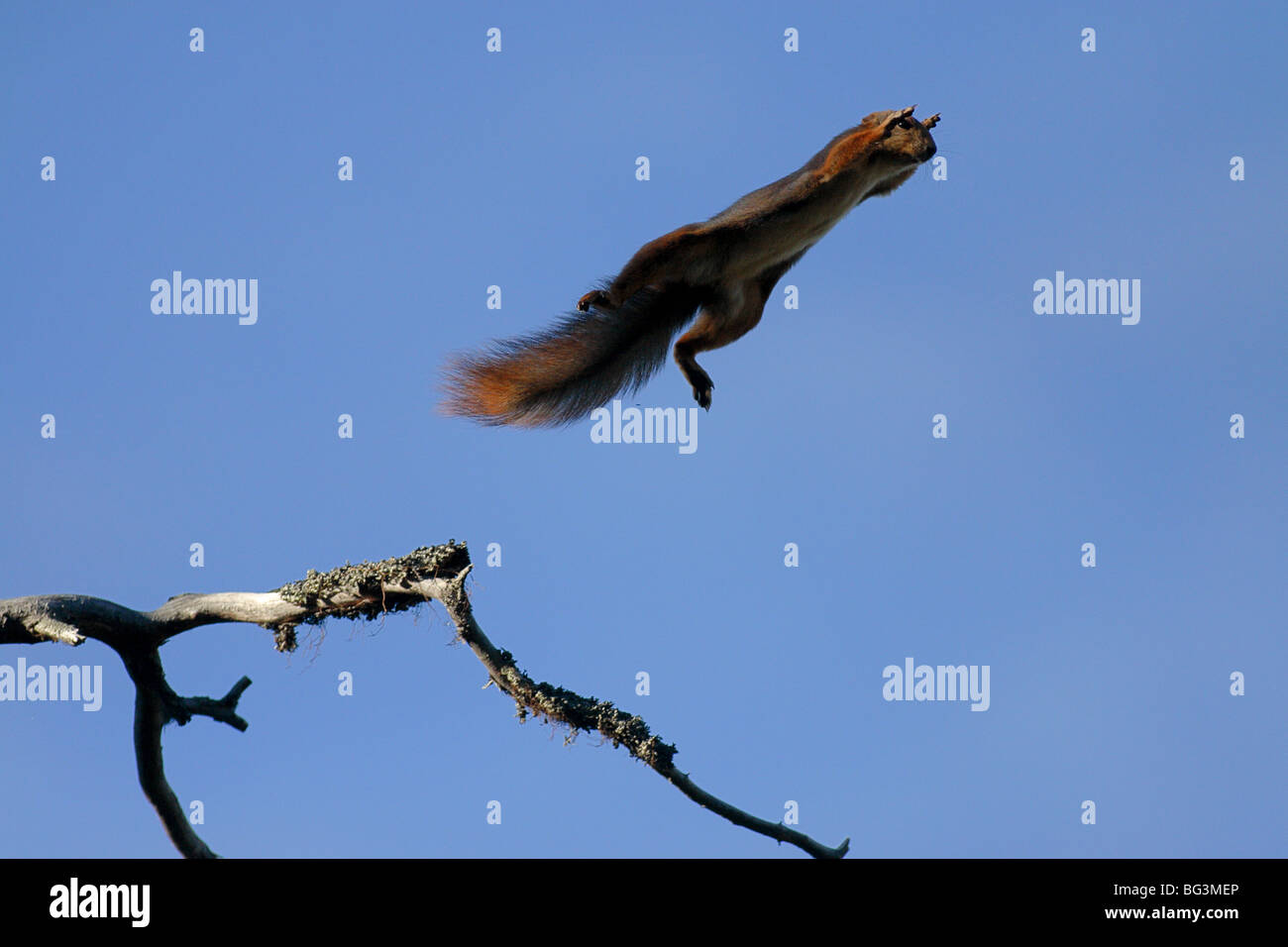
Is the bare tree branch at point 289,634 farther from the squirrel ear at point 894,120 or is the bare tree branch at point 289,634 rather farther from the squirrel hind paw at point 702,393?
the squirrel ear at point 894,120

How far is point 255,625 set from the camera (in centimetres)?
636

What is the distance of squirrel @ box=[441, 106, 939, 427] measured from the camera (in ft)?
21.2

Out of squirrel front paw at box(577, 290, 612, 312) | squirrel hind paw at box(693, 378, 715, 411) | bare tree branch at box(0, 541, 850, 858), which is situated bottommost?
bare tree branch at box(0, 541, 850, 858)

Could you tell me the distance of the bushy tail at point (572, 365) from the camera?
268 inches

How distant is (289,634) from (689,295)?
2938 mm

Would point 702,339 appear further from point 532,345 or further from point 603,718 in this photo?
point 603,718

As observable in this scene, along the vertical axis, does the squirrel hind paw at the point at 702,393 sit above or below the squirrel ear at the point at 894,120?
below

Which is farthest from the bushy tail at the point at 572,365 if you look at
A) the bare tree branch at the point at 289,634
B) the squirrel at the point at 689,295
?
the bare tree branch at the point at 289,634

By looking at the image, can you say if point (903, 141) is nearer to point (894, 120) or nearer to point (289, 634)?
point (894, 120)

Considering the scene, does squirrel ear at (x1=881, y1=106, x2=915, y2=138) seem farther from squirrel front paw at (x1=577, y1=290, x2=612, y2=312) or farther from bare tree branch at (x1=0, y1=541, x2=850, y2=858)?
bare tree branch at (x1=0, y1=541, x2=850, y2=858)

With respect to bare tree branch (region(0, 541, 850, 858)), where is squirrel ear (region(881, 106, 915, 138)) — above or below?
above

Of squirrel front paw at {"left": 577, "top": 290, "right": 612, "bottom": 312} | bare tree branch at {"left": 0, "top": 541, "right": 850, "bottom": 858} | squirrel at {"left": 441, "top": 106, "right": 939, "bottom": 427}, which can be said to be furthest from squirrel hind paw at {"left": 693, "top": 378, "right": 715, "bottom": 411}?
bare tree branch at {"left": 0, "top": 541, "right": 850, "bottom": 858}

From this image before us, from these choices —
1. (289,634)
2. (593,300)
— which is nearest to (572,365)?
(593,300)
